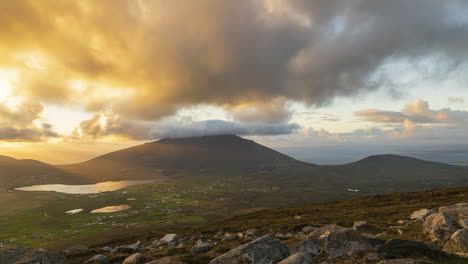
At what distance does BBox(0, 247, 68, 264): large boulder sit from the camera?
61.9 ft

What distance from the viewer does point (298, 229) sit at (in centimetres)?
4222

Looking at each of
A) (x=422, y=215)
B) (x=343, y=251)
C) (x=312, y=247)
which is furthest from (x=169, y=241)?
(x=422, y=215)

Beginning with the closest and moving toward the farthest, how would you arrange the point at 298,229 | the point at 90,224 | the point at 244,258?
the point at 244,258 → the point at 298,229 → the point at 90,224

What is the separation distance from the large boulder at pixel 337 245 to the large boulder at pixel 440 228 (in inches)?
361

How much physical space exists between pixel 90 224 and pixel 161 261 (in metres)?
165

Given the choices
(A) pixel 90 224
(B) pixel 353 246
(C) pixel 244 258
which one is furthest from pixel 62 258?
(A) pixel 90 224

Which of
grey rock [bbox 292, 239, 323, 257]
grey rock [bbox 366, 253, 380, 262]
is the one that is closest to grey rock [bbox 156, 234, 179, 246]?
grey rock [bbox 292, 239, 323, 257]

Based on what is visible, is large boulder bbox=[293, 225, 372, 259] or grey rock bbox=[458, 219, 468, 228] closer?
large boulder bbox=[293, 225, 372, 259]

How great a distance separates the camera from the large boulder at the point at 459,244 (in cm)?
1552

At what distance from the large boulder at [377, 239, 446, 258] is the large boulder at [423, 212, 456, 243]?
7.26m

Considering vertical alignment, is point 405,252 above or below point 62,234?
above

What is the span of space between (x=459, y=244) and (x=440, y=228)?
27.9 ft

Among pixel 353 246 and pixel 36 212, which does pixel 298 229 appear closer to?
pixel 353 246

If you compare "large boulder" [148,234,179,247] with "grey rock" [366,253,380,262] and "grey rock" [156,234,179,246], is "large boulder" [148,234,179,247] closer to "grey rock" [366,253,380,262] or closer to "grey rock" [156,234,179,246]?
"grey rock" [156,234,179,246]
